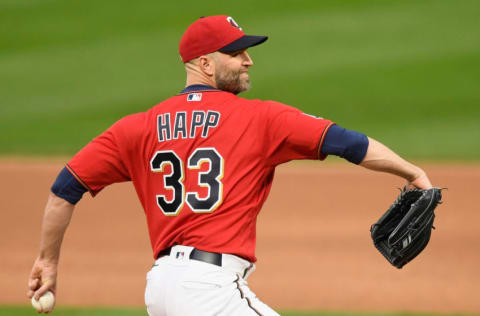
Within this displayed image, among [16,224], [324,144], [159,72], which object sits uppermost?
[324,144]

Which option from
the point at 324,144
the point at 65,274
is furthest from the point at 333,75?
the point at 324,144

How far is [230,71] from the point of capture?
3834mm

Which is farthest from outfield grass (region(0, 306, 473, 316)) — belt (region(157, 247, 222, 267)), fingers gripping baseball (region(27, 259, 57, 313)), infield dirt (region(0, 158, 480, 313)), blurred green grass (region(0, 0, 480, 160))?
blurred green grass (region(0, 0, 480, 160))

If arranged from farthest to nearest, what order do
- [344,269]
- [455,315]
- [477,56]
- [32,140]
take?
[477,56] → [32,140] → [344,269] → [455,315]

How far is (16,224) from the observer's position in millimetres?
9305

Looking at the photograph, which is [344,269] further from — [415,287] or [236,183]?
[236,183]

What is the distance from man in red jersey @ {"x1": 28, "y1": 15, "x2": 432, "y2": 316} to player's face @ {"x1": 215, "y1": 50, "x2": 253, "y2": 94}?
42 mm

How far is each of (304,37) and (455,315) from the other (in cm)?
1020

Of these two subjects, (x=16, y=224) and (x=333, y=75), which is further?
(x=333, y=75)

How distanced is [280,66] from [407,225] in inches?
475

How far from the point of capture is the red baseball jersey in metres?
3.55

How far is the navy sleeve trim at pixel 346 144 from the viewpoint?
11.4 feet

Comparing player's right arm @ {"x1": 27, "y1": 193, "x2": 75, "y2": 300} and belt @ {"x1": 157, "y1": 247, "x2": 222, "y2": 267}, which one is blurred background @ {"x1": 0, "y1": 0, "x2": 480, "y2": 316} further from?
belt @ {"x1": 157, "y1": 247, "x2": 222, "y2": 267}

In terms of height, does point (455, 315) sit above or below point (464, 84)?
below
